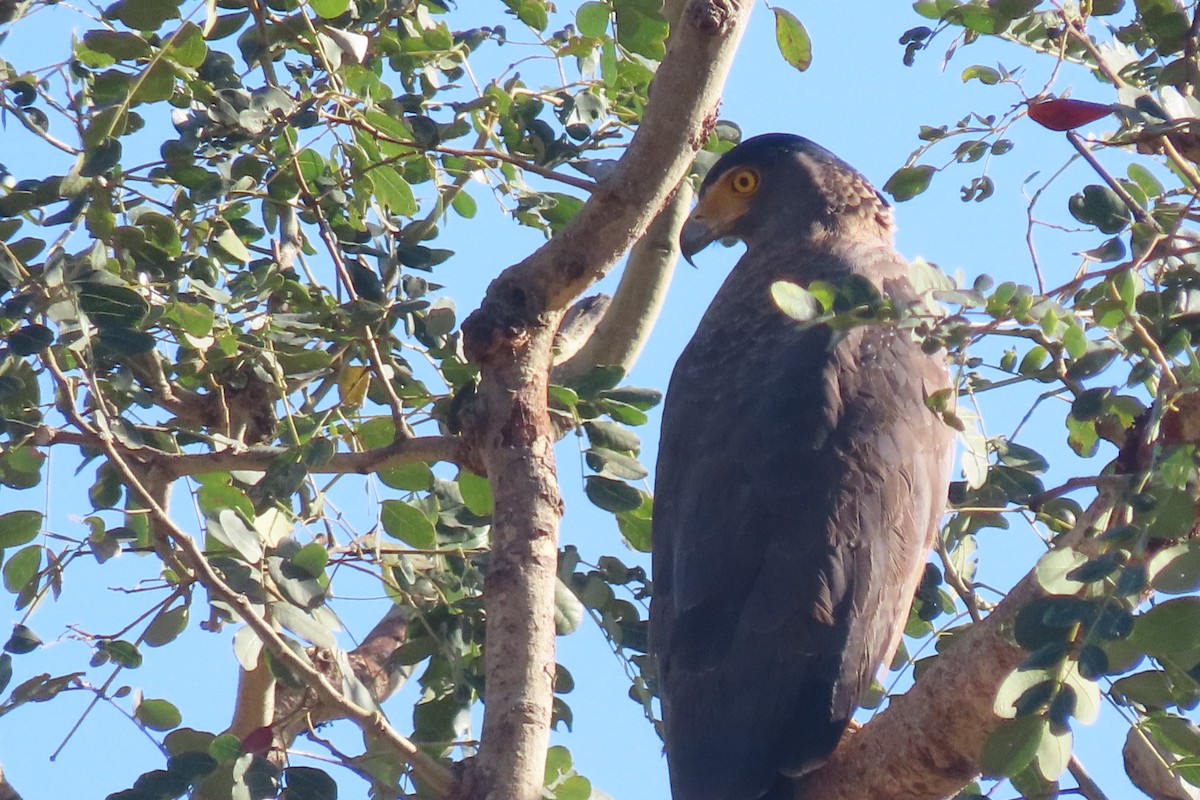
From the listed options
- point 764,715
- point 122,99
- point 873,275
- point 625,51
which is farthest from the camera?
point 873,275

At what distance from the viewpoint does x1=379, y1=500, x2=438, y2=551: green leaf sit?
3.36 metres

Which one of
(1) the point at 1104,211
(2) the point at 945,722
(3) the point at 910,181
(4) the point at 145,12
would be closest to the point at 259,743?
(2) the point at 945,722

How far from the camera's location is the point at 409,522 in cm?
337

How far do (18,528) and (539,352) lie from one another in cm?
124

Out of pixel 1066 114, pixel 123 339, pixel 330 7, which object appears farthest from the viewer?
pixel 330 7

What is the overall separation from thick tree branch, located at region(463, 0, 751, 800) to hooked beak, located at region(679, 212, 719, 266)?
5.33 feet

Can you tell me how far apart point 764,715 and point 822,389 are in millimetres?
948

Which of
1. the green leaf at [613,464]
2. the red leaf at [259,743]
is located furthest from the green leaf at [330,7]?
the red leaf at [259,743]

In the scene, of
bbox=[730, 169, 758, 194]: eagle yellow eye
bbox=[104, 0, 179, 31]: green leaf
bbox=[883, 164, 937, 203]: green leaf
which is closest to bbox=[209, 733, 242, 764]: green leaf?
bbox=[104, 0, 179, 31]: green leaf

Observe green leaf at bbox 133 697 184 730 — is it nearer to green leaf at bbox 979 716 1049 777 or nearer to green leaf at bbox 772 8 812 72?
green leaf at bbox 979 716 1049 777

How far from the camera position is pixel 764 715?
328 cm

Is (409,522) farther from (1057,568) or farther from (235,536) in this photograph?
(1057,568)

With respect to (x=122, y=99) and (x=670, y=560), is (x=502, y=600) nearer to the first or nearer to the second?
(x=670, y=560)

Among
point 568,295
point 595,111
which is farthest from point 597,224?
point 595,111
